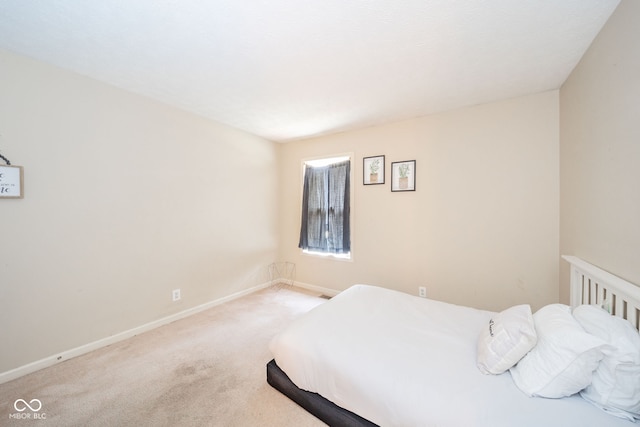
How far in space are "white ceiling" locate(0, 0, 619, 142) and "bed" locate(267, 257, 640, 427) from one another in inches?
62.5

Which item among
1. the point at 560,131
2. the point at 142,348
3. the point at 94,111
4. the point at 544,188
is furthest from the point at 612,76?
the point at 142,348

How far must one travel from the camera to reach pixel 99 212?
224 centimetres

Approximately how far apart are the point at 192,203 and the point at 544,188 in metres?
3.82

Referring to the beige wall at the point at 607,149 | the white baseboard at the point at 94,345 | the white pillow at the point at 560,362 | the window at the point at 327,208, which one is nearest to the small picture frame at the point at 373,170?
the window at the point at 327,208

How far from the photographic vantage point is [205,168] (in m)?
3.08

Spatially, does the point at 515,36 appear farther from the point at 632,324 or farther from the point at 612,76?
the point at 632,324

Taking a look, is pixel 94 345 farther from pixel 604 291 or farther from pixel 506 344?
pixel 604 291

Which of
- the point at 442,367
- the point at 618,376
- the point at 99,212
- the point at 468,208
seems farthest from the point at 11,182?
the point at 468,208

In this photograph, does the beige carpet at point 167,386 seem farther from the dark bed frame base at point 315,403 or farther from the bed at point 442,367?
the bed at point 442,367

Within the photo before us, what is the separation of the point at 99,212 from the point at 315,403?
2.47 m

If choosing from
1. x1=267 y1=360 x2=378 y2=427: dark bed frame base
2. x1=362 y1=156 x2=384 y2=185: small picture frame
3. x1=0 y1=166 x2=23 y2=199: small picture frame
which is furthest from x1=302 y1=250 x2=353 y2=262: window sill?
x1=0 y1=166 x2=23 y2=199: small picture frame

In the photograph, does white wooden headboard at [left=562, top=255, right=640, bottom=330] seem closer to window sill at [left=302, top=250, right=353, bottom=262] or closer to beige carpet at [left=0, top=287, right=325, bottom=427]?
beige carpet at [left=0, top=287, right=325, bottom=427]

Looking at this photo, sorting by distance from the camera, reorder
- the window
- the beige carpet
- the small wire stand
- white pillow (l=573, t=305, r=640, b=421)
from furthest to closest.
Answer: the small wire stand
the window
the beige carpet
white pillow (l=573, t=305, r=640, b=421)

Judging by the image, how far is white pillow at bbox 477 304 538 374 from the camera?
1.18 meters
